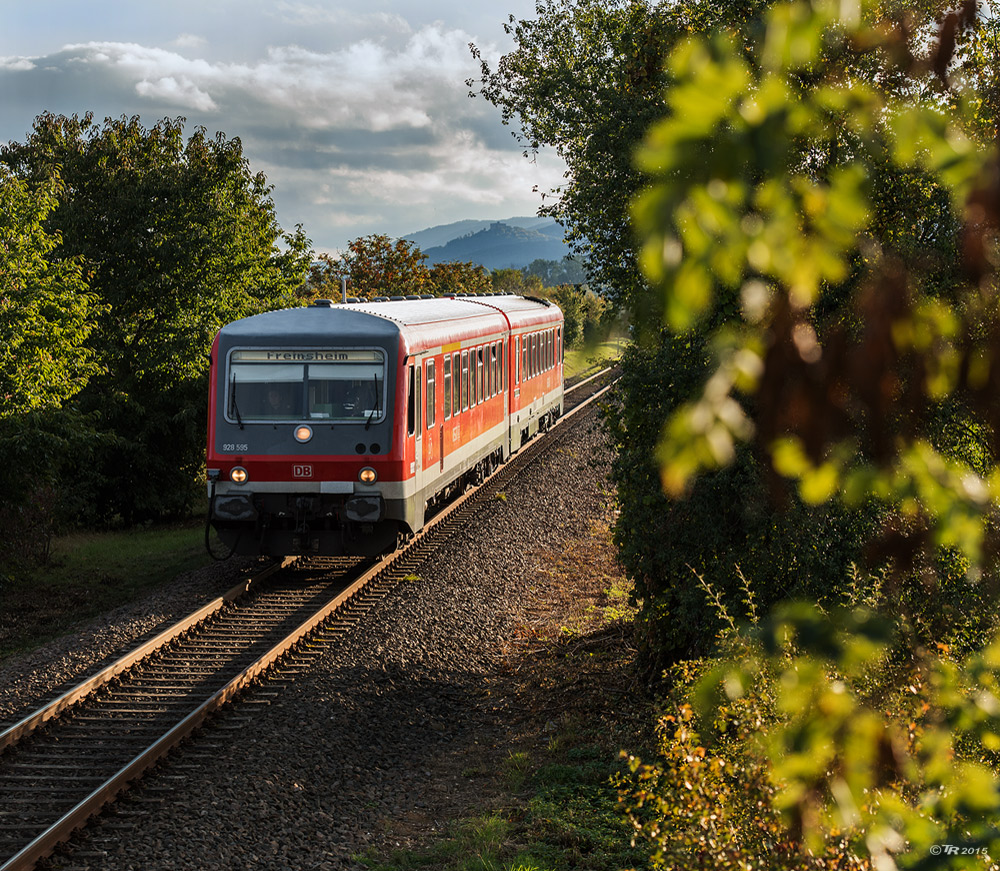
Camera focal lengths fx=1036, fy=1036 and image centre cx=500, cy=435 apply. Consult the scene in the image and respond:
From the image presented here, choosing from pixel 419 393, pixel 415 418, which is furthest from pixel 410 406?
pixel 419 393

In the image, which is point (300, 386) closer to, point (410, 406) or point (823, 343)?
point (410, 406)

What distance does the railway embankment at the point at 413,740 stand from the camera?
7285mm

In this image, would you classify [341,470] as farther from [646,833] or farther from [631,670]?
[646,833]

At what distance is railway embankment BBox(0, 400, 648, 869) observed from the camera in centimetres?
729

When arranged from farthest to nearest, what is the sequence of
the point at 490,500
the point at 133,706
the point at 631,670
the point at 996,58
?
A: 1. the point at 490,500
2. the point at 631,670
3. the point at 133,706
4. the point at 996,58

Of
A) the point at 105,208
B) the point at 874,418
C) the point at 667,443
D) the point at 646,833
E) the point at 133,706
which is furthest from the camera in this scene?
the point at 105,208

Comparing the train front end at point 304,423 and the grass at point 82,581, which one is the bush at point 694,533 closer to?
the train front end at point 304,423

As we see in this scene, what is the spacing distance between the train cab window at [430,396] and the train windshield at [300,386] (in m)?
1.39

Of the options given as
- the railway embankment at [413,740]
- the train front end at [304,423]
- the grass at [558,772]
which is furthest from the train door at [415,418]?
the grass at [558,772]

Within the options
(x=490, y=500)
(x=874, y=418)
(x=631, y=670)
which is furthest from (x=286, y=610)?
(x=874, y=418)

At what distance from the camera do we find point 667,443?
50.2 inches

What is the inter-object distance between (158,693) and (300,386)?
499 centimetres

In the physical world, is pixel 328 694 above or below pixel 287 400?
below

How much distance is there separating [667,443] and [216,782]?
26.0ft
